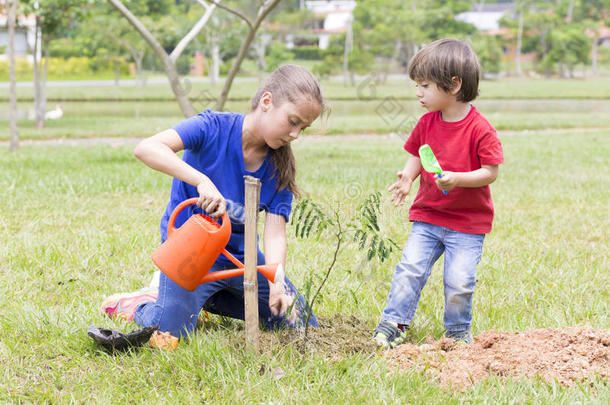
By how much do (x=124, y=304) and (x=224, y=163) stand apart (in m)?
0.79

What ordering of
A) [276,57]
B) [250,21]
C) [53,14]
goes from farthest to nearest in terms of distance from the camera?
[276,57] < [53,14] < [250,21]

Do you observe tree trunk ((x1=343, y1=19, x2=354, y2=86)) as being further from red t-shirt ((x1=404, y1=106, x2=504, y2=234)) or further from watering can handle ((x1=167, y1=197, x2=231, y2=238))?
watering can handle ((x1=167, y1=197, x2=231, y2=238))

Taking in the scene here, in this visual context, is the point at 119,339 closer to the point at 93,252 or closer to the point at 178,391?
the point at 178,391

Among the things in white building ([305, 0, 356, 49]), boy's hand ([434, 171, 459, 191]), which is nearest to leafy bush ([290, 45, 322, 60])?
white building ([305, 0, 356, 49])

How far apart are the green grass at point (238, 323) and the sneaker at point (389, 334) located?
0.41 feet

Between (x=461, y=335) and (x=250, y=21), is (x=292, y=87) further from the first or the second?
(x=250, y=21)

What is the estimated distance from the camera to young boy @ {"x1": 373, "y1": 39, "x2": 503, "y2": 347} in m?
2.44

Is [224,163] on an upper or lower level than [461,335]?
upper

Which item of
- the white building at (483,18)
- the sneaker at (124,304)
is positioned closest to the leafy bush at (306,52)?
Result: the white building at (483,18)

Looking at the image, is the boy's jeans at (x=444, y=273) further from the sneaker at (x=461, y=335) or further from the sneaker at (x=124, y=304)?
the sneaker at (x=124, y=304)

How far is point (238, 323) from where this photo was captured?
8.97 feet

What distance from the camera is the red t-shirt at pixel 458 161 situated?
2.47 m

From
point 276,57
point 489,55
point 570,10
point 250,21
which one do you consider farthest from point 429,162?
point 570,10

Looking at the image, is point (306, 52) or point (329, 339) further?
point (306, 52)
